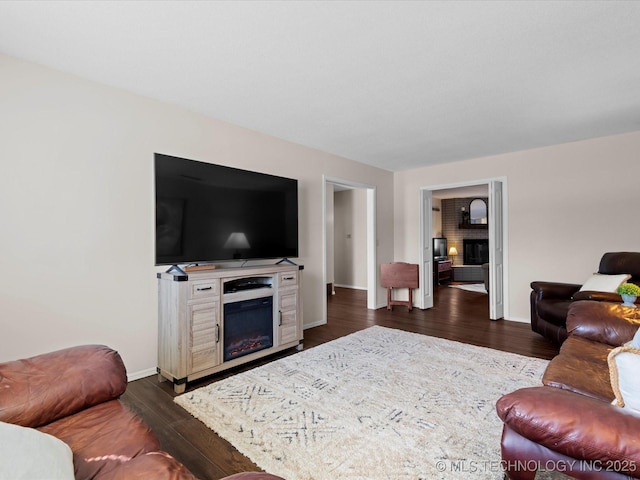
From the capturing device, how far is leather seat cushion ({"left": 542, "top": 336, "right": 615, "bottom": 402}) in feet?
4.97

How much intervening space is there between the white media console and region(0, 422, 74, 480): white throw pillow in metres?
1.72

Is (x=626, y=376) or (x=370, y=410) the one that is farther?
(x=370, y=410)

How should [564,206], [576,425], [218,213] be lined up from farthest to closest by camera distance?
[564,206] → [218,213] → [576,425]

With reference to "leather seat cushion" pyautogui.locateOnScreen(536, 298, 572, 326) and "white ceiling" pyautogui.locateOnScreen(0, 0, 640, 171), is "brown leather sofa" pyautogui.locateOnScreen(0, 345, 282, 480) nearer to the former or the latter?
"white ceiling" pyautogui.locateOnScreen(0, 0, 640, 171)

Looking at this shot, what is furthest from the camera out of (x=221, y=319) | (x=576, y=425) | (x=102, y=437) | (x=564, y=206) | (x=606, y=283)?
(x=564, y=206)

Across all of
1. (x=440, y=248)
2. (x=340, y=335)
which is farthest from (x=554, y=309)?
(x=440, y=248)

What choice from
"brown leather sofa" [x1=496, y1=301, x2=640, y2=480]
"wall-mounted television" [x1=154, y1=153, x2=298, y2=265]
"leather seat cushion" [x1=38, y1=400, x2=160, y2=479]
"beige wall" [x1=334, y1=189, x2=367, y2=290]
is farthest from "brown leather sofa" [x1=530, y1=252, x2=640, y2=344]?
"beige wall" [x1=334, y1=189, x2=367, y2=290]

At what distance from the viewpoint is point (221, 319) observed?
2.76m

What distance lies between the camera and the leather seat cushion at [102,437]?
1027 mm

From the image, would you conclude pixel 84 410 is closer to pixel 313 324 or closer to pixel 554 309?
pixel 313 324

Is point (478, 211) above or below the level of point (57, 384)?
above

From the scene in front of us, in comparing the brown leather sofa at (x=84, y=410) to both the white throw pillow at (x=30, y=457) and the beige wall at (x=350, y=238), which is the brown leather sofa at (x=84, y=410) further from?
the beige wall at (x=350, y=238)

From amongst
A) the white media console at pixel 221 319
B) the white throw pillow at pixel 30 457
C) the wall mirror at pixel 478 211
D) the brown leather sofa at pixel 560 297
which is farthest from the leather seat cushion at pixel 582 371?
the wall mirror at pixel 478 211

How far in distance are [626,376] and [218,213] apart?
114 inches
